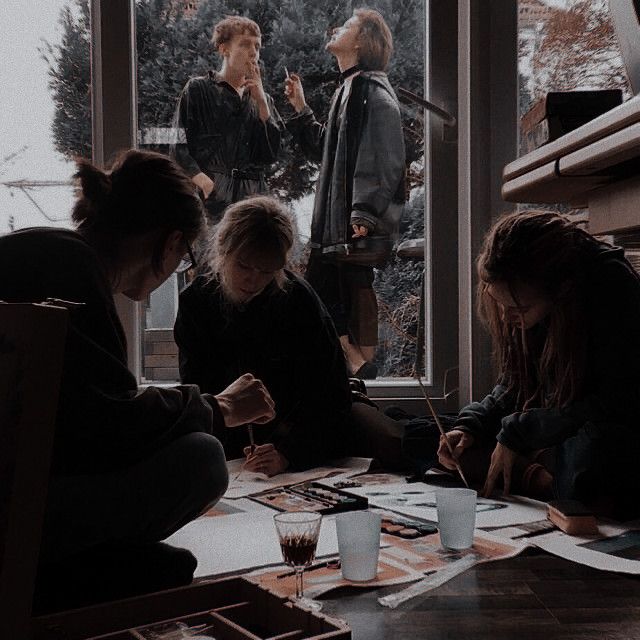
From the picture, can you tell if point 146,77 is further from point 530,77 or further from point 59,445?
point 59,445

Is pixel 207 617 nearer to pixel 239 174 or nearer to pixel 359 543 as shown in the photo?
pixel 359 543

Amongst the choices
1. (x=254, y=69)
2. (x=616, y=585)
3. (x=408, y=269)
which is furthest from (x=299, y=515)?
(x=254, y=69)

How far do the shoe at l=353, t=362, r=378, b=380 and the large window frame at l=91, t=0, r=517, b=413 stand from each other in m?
0.04

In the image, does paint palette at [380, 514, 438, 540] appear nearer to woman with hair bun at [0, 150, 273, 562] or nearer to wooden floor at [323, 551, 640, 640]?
wooden floor at [323, 551, 640, 640]

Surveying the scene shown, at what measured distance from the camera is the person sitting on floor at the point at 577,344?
1.91 m

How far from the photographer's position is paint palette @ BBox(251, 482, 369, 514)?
199 cm

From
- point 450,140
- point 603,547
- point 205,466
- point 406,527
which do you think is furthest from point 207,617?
point 450,140

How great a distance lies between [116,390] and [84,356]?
0.09m

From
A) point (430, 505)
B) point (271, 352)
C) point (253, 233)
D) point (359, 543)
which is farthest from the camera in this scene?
point (271, 352)

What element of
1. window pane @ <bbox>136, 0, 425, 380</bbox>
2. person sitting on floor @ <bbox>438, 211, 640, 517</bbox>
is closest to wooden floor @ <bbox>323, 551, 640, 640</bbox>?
person sitting on floor @ <bbox>438, 211, 640, 517</bbox>

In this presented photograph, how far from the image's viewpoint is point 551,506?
1.85 metres

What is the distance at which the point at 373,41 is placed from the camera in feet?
10.2

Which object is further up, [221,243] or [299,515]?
[221,243]

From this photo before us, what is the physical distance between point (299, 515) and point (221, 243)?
126 centimetres
